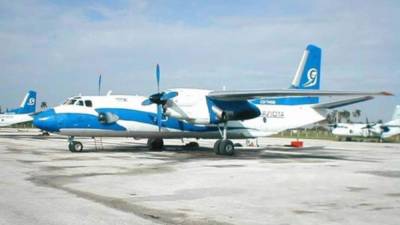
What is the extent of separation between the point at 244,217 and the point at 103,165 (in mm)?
9872

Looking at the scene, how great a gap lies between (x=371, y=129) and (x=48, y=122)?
40.3 m

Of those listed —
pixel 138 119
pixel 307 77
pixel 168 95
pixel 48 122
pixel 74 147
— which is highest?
pixel 307 77

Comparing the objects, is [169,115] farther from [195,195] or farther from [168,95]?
[195,195]

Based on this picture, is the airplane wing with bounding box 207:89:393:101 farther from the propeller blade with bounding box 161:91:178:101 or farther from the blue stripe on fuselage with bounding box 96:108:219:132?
the blue stripe on fuselage with bounding box 96:108:219:132

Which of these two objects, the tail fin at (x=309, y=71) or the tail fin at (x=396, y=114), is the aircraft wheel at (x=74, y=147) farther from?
the tail fin at (x=396, y=114)

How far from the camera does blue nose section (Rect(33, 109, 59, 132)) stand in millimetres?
22422

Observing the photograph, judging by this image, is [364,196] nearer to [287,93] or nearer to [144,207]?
[144,207]

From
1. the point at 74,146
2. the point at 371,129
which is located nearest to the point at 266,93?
the point at 74,146

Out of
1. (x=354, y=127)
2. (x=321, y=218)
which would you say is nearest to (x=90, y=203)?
(x=321, y=218)

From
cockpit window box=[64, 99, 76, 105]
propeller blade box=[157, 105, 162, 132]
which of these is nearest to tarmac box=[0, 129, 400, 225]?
cockpit window box=[64, 99, 76, 105]

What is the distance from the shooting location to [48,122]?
22.5 metres

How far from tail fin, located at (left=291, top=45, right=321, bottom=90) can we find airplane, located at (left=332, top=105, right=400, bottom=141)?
25.7 metres

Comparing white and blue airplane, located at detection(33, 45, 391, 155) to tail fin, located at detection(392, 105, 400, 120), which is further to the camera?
tail fin, located at detection(392, 105, 400, 120)

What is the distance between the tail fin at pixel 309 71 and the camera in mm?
28516
